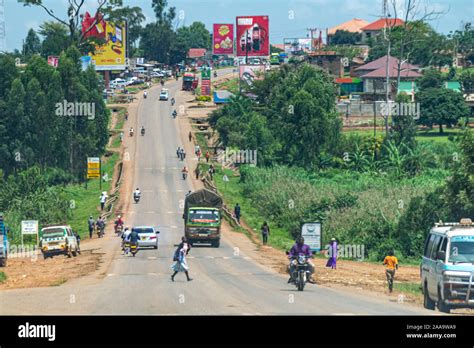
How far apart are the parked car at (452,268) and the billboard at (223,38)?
145 metres

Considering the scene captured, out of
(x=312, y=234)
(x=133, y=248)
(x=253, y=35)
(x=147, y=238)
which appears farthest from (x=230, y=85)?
(x=312, y=234)

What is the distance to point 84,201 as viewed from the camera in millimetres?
79938

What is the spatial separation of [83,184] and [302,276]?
6151cm

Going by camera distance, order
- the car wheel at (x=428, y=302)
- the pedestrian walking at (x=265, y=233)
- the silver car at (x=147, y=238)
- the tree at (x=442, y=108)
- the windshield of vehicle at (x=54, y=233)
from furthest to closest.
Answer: the tree at (x=442, y=108)
the pedestrian walking at (x=265, y=233)
the silver car at (x=147, y=238)
the windshield of vehicle at (x=54, y=233)
the car wheel at (x=428, y=302)

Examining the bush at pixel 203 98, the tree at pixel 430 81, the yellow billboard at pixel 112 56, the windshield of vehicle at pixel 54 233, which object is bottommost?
the windshield of vehicle at pixel 54 233

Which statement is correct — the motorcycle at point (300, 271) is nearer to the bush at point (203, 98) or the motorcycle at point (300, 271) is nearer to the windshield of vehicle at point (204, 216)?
the windshield of vehicle at point (204, 216)

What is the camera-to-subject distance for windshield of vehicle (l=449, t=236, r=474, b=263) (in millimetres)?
25500

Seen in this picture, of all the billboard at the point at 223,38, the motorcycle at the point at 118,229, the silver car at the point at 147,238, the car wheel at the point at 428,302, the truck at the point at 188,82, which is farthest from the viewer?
the billboard at the point at 223,38

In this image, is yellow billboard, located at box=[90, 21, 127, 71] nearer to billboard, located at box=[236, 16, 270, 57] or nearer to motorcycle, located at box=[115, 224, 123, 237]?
billboard, located at box=[236, 16, 270, 57]

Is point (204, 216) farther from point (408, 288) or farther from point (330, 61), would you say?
point (330, 61)

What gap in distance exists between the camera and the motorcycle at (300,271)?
31156 mm

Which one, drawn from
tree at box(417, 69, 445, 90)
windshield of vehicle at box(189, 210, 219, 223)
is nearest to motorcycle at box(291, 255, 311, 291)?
windshield of vehicle at box(189, 210, 219, 223)

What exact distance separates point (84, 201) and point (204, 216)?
27925mm

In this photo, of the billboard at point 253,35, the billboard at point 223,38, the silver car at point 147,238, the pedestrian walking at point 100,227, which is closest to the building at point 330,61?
the billboard at point 223,38
